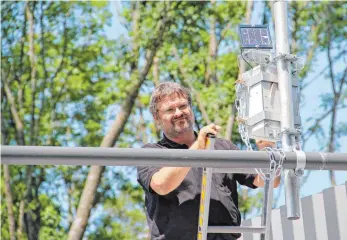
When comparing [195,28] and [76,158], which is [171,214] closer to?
[76,158]

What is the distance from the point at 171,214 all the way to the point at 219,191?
0.27 m

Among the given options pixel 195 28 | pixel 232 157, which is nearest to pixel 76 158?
pixel 232 157

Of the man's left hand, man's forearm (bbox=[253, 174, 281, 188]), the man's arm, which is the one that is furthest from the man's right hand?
man's forearm (bbox=[253, 174, 281, 188])

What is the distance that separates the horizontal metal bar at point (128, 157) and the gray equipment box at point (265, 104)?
0.29 metres

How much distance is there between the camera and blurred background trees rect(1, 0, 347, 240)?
17.0 meters

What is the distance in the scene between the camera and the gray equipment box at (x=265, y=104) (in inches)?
162

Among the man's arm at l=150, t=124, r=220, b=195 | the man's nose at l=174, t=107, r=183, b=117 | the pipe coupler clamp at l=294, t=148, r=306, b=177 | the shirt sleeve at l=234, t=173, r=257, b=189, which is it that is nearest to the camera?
the pipe coupler clamp at l=294, t=148, r=306, b=177

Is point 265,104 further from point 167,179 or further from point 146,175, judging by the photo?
point 146,175

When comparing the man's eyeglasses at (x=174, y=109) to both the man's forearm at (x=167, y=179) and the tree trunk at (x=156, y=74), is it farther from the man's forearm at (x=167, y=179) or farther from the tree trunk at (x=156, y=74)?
the tree trunk at (x=156, y=74)

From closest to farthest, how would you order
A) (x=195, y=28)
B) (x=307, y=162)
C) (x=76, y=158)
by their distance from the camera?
(x=76, y=158)
(x=307, y=162)
(x=195, y=28)

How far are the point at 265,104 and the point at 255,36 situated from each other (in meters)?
0.40

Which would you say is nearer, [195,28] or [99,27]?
[195,28]

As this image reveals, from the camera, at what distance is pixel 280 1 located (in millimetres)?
4312

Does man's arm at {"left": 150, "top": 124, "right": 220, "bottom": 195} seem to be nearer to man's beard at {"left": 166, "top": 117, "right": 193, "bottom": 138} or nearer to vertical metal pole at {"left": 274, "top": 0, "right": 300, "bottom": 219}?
man's beard at {"left": 166, "top": 117, "right": 193, "bottom": 138}
